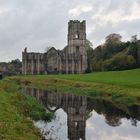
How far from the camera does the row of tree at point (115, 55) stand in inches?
4875

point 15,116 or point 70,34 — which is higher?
point 70,34

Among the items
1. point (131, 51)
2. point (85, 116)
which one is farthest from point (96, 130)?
point (131, 51)

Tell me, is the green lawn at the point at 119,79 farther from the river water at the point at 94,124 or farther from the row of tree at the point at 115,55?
the row of tree at the point at 115,55

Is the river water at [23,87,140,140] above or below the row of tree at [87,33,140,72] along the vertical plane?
below

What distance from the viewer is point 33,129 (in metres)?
21.3

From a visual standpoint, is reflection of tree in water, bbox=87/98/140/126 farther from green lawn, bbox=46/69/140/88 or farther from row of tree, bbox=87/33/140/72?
row of tree, bbox=87/33/140/72

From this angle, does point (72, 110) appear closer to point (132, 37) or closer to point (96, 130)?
point (96, 130)

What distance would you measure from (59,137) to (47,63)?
11760 cm

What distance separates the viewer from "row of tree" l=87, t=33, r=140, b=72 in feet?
406

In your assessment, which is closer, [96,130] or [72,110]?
[96,130]

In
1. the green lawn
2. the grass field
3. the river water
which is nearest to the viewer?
the grass field

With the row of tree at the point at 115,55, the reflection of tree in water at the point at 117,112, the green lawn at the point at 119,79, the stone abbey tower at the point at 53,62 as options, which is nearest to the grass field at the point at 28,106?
the green lawn at the point at 119,79

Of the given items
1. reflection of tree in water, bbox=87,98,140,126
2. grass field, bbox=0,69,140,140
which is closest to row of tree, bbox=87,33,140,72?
grass field, bbox=0,69,140,140

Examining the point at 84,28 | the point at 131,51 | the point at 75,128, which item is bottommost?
the point at 75,128
